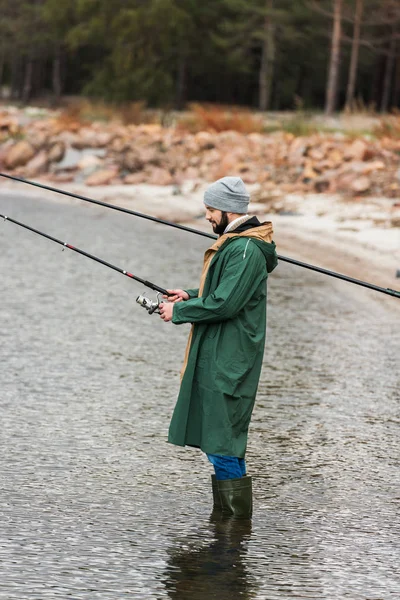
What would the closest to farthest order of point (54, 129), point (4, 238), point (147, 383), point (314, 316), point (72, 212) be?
point (147, 383), point (314, 316), point (4, 238), point (72, 212), point (54, 129)

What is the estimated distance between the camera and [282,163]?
27922mm

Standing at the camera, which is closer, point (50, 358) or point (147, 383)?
point (147, 383)

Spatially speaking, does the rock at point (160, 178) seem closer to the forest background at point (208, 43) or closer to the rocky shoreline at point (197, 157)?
the rocky shoreline at point (197, 157)

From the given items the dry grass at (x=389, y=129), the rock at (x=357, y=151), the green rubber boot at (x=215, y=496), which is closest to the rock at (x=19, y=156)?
the dry grass at (x=389, y=129)

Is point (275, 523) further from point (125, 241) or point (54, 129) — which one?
point (54, 129)

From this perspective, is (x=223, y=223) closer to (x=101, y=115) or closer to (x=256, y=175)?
(x=256, y=175)

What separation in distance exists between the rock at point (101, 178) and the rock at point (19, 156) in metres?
3.71

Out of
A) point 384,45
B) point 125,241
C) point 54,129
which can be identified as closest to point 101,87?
point 384,45

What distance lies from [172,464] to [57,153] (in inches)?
1071

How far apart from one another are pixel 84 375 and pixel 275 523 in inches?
145

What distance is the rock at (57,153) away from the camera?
33500 mm

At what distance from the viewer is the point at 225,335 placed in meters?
5.64

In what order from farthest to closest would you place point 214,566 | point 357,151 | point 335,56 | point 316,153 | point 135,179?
point 335,56 → point 135,179 → point 316,153 → point 357,151 → point 214,566

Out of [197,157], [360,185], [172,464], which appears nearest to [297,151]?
[197,157]
